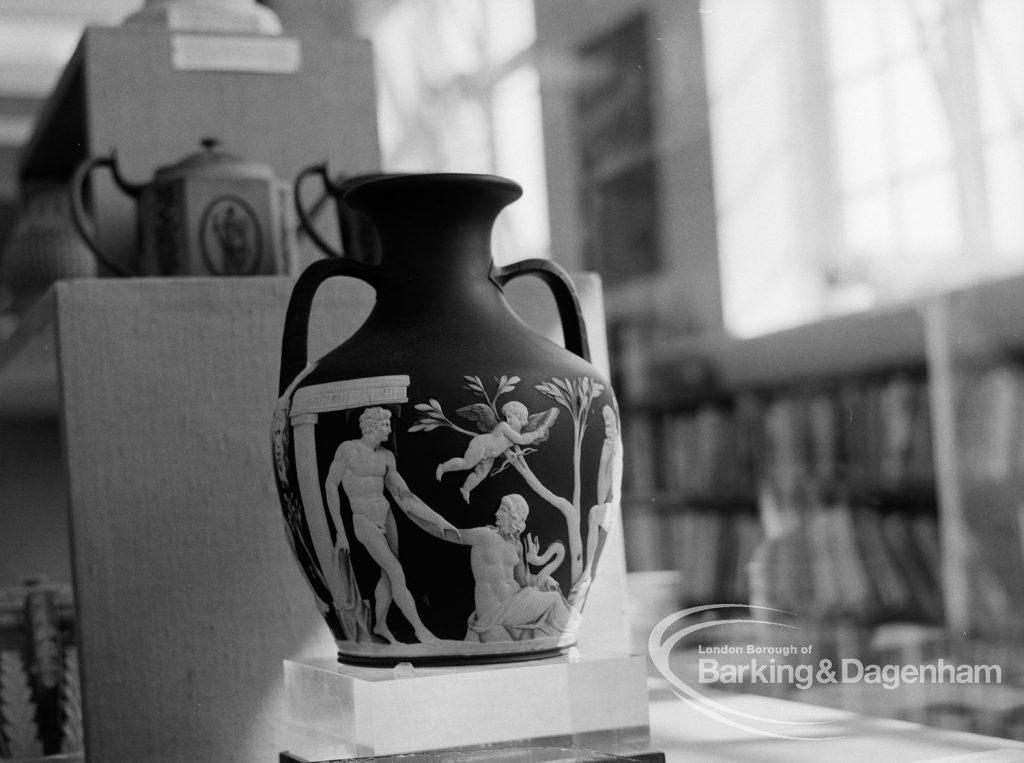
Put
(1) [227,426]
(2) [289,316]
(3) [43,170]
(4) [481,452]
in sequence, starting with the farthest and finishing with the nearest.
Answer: (3) [43,170], (1) [227,426], (2) [289,316], (4) [481,452]

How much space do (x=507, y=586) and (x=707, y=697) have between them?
378mm

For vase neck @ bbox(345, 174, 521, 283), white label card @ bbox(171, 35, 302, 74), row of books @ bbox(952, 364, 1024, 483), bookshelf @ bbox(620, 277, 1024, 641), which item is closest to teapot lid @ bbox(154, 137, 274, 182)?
white label card @ bbox(171, 35, 302, 74)

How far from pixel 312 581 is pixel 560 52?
11.5ft

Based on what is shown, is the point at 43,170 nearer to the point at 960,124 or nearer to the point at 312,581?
the point at 312,581

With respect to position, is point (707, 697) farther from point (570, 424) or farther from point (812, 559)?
point (812, 559)

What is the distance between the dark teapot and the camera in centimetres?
127

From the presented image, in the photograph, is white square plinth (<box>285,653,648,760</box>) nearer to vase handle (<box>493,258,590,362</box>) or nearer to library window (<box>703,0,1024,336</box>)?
vase handle (<box>493,258,590,362</box>)

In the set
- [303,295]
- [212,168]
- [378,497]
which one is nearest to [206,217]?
[212,168]

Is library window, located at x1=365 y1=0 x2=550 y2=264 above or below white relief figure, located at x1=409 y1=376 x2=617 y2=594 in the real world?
above

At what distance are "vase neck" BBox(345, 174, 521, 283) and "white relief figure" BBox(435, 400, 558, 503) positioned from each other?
5.2 inches

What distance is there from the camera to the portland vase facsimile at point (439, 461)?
89cm

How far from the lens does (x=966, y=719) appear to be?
A: 63.2 inches

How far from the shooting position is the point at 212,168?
1.29 meters

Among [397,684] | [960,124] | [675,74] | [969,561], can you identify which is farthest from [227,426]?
A: [675,74]
